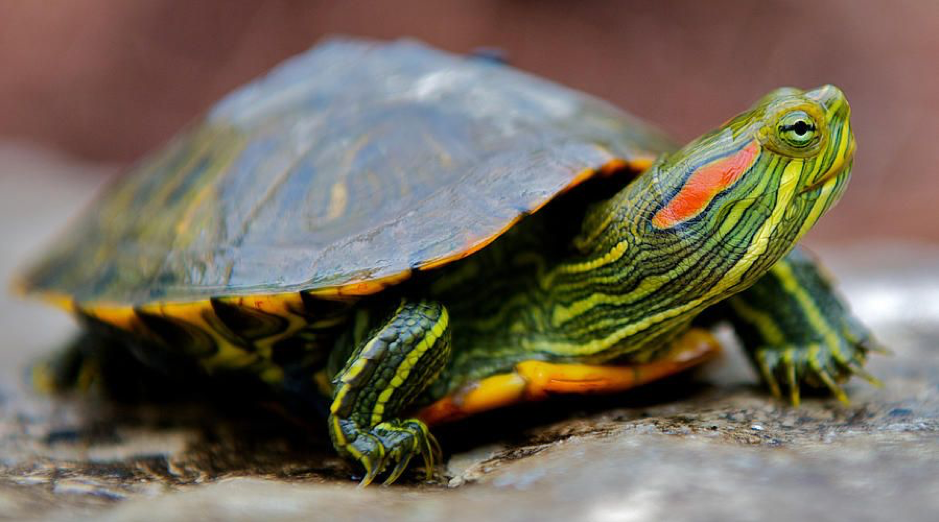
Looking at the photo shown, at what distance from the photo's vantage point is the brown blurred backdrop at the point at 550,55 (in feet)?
28.3

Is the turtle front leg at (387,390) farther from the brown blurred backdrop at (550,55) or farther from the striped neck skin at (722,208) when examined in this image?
the brown blurred backdrop at (550,55)

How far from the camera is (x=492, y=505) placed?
1754 mm

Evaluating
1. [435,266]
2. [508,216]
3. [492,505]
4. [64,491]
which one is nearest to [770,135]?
[508,216]

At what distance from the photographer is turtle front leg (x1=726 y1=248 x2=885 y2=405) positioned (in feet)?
8.77

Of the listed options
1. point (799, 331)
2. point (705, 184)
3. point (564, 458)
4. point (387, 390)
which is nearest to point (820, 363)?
point (799, 331)

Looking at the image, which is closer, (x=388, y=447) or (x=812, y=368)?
(x=388, y=447)

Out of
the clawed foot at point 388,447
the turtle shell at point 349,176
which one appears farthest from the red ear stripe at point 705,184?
the clawed foot at point 388,447

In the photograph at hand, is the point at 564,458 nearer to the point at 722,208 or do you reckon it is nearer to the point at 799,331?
the point at 722,208

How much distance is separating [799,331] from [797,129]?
0.85 m

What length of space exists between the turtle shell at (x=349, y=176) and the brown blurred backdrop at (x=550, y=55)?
601cm

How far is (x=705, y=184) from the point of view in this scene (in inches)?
88.0

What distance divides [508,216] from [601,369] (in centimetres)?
55

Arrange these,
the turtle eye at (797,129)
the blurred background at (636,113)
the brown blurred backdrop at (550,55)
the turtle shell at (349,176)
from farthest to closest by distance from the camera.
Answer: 1. the brown blurred backdrop at (550,55)
2. the turtle shell at (349,176)
3. the turtle eye at (797,129)
4. the blurred background at (636,113)

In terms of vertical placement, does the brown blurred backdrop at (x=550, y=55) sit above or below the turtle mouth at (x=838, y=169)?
above
